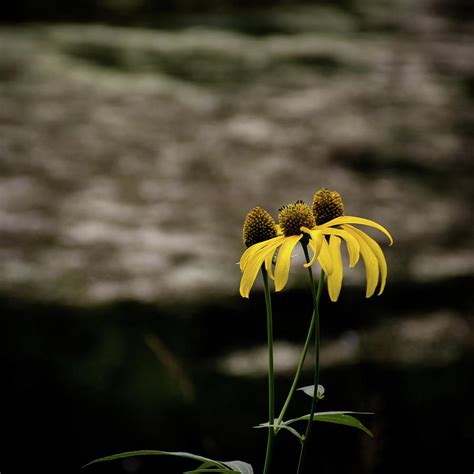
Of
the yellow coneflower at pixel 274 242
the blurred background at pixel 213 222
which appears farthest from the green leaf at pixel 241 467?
the blurred background at pixel 213 222

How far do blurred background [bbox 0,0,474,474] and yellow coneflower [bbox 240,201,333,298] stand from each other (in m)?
0.52

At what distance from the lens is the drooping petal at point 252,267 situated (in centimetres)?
65

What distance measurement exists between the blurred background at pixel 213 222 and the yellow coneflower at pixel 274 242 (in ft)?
1.72

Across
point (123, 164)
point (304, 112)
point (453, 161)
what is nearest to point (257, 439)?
point (123, 164)

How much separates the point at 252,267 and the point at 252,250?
27mm

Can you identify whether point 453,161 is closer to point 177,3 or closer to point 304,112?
point 304,112

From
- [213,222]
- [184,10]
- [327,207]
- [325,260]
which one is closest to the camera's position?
[325,260]

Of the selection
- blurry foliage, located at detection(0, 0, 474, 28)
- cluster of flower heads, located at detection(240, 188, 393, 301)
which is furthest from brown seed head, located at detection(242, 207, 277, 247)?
blurry foliage, located at detection(0, 0, 474, 28)

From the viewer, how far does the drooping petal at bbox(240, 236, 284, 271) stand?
671 millimetres

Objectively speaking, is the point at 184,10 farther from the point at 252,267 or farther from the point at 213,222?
the point at 252,267

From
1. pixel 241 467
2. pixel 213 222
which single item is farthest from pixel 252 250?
pixel 213 222

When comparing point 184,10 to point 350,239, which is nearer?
point 350,239

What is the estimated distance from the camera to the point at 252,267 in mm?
662

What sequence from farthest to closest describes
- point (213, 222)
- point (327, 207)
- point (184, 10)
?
point (184, 10)
point (213, 222)
point (327, 207)
